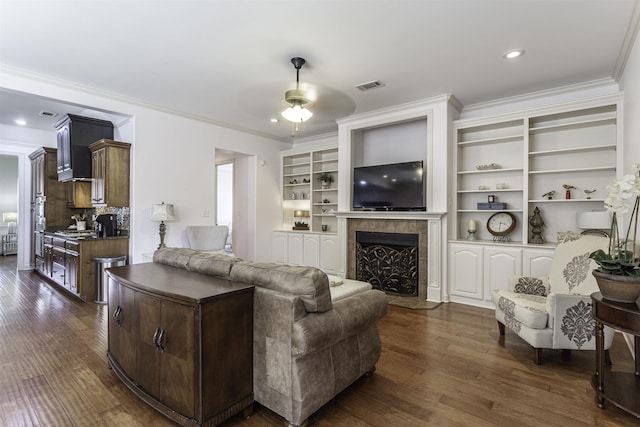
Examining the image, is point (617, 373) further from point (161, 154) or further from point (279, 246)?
point (161, 154)

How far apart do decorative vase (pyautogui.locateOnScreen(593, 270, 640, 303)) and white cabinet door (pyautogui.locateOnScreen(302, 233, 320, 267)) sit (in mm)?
4429

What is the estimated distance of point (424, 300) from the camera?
4449mm

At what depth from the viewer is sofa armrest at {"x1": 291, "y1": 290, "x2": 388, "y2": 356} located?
1705 millimetres

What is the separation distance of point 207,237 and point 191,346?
3.77 metres

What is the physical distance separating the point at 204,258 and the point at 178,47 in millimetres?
2169

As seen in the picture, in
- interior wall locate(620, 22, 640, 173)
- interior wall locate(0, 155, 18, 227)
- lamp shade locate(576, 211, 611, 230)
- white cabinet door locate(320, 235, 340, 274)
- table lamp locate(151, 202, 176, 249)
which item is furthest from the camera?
interior wall locate(0, 155, 18, 227)

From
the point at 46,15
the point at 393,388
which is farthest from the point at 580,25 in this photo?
the point at 46,15

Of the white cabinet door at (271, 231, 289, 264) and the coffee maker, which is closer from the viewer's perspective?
the coffee maker

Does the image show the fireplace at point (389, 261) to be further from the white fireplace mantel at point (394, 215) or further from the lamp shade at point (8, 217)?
the lamp shade at point (8, 217)

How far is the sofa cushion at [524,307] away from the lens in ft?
8.48

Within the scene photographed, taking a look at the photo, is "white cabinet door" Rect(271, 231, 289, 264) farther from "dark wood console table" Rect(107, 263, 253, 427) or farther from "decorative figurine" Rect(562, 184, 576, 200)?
"decorative figurine" Rect(562, 184, 576, 200)

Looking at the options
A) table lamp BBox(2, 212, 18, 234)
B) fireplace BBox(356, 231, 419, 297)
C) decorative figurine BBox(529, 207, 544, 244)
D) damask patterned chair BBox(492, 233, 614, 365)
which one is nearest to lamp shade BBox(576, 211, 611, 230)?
damask patterned chair BBox(492, 233, 614, 365)

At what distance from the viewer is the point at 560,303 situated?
8.29ft

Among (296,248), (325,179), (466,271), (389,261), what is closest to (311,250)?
(296,248)
